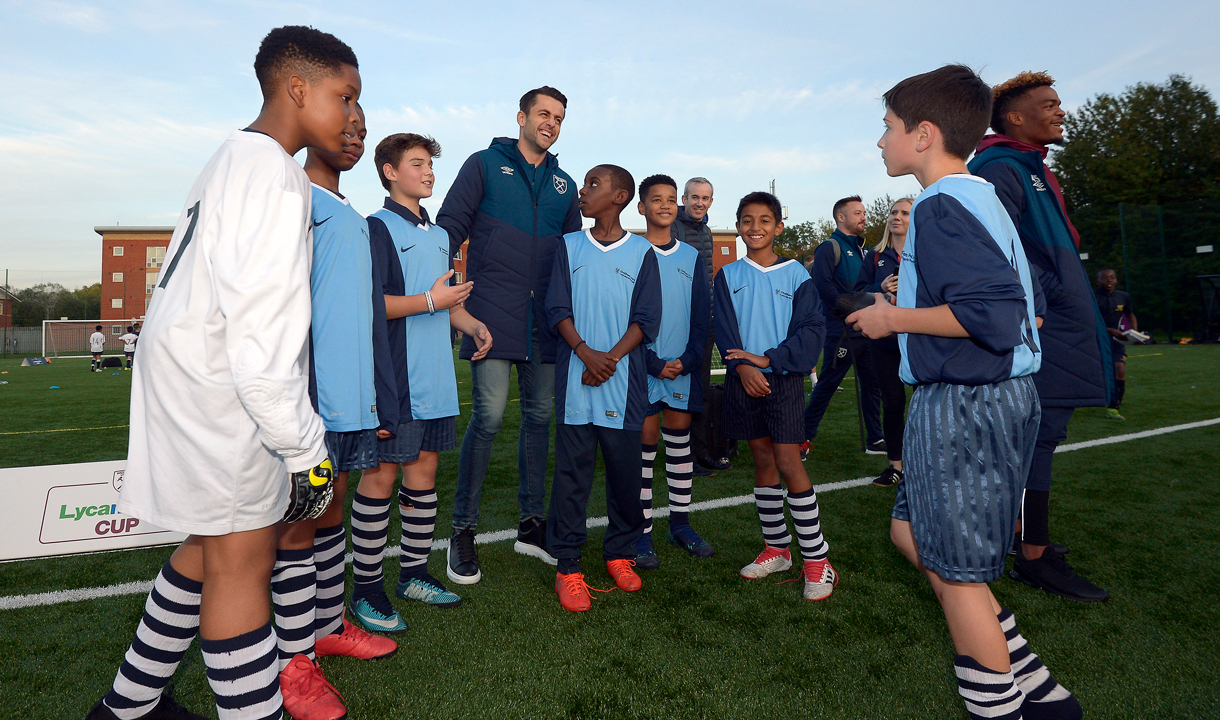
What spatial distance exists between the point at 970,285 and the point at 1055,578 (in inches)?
84.5

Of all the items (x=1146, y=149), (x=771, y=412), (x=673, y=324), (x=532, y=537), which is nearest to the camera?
(x=771, y=412)

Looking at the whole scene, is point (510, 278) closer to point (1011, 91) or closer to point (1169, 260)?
point (1011, 91)

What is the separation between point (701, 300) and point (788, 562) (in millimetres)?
1480

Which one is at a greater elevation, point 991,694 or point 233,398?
point 233,398

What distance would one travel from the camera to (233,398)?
1.45 m

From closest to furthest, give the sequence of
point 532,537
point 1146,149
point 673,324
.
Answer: point 532,537, point 673,324, point 1146,149

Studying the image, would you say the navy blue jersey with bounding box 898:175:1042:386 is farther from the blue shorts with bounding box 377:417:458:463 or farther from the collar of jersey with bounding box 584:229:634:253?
the blue shorts with bounding box 377:417:458:463

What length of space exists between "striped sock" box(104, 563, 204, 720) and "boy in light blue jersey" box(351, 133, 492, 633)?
0.86 m

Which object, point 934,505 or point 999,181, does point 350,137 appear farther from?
point 999,181

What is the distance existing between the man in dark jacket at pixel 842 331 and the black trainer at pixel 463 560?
3489 millimetres

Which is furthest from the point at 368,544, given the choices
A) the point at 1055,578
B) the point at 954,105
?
the point at 1055,578

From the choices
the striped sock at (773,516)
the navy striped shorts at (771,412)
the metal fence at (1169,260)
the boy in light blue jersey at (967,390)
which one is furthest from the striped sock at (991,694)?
the metal fence at (1169,260)

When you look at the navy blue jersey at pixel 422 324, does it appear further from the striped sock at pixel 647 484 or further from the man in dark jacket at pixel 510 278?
the striped sock at pixel 647 484

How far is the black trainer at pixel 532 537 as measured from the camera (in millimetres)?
3543
